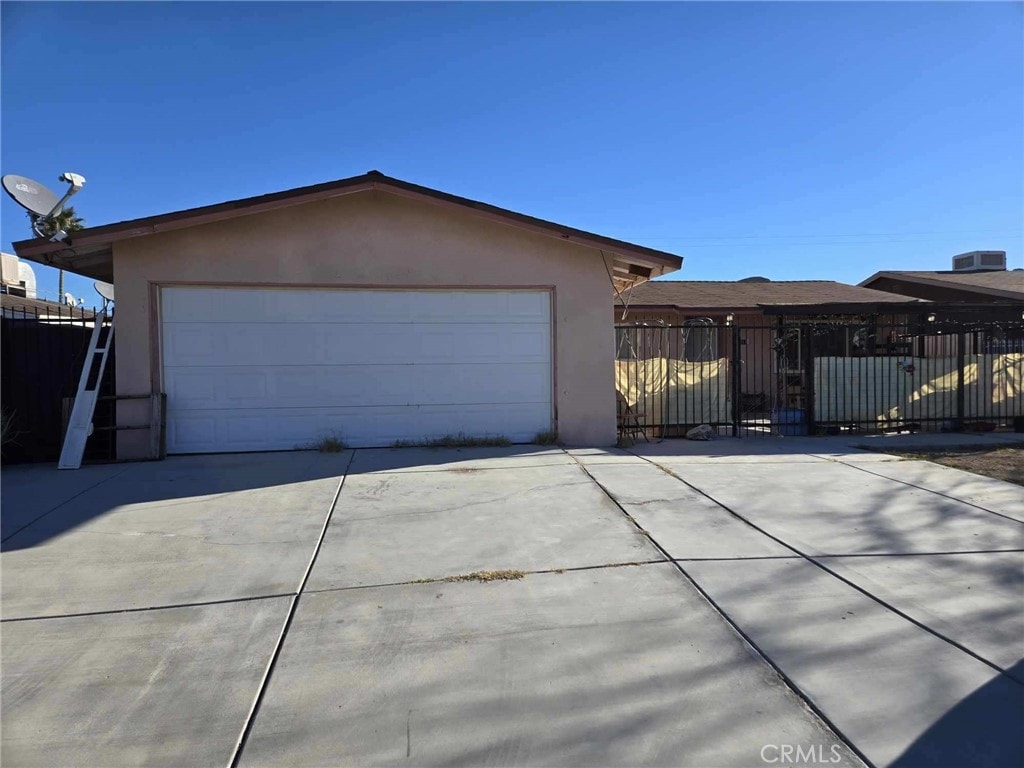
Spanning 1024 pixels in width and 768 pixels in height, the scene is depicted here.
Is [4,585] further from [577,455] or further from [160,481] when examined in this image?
[577,455]

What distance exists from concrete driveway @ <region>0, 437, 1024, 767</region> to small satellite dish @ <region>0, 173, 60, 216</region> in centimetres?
619

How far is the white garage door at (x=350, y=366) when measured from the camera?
8938 millimetres

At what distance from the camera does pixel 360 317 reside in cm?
927

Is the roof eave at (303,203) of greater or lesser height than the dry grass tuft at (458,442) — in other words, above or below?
above

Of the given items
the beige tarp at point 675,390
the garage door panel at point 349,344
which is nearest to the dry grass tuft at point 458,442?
the garage door panel at point 349,344

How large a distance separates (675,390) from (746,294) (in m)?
8.96

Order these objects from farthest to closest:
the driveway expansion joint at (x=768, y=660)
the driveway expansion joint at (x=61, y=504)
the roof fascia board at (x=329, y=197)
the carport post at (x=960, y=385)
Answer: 1. the carport post at (x=960, y=385)
2. the roof fascia board at (x=329, y=197)
3. the driveway expansion joint at (x=61, y=504)
4. the driveway expansion joint at (x=768, y=660)

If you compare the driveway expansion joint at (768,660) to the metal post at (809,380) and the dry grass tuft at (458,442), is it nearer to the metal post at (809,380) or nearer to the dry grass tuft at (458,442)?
the dry grass tuft at (458,442)

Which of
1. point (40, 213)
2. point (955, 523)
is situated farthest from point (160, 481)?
point (955, 523)

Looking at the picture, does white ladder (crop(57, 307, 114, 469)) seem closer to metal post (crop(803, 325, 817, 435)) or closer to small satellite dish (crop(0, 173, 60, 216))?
small satellite dish (crop(0, 173, 60, 216))

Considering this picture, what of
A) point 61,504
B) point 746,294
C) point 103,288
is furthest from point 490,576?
point 746,294

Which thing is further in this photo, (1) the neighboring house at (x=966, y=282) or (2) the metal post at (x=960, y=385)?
(1) the neighboring house at (x=966, y=282)

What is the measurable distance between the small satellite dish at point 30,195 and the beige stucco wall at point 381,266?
10.6ft

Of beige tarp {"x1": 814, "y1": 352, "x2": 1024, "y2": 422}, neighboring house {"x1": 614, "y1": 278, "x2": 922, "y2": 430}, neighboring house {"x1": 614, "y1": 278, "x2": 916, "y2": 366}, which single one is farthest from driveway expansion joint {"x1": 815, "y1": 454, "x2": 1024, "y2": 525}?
neighboring house {"x1": 614, "y1": 278, "x2": 916, "y2": 366}
